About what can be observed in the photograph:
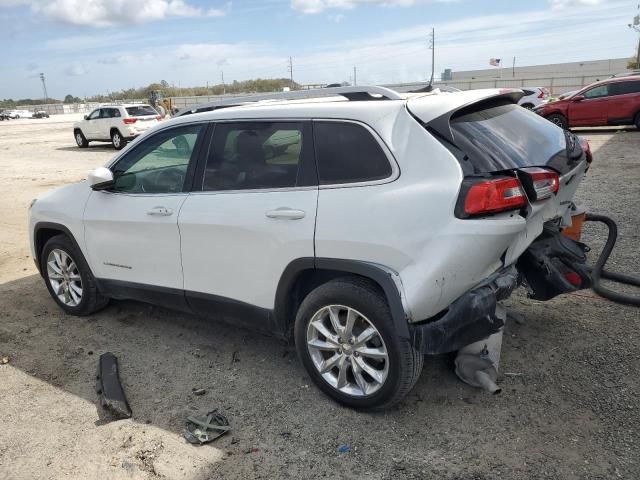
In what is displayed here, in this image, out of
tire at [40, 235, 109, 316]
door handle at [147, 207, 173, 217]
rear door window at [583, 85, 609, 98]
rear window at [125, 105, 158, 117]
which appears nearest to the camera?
door handle at [147, 207, 173, 217]

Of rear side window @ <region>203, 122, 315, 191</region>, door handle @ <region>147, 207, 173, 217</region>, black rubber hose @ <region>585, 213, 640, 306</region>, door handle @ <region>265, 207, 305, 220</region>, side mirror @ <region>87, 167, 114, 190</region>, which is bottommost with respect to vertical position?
black rubber hose @ <region>585, 213, 640, 306</region>

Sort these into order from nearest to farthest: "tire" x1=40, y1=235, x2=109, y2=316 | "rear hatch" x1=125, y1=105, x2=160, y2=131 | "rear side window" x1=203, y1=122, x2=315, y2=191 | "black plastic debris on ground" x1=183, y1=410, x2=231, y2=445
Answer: "black plastic debris on ground" x1=183, y1=410, x2=231, y2=445 → "rear side window" x1=203, y1=122, x2=315, y2=191 → "tire" x1=40, y1=235, x2=109, y2=316 → "rear hatch" x1=125, y1=105, x2=160, y2=131

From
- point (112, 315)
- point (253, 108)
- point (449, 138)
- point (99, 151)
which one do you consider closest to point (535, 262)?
point (449, 138)

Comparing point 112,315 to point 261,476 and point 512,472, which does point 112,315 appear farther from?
point 512,472

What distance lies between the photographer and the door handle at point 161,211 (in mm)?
3760

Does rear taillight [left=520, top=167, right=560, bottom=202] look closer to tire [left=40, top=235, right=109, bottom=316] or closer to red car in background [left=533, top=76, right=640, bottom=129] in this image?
tire [left=40, top=235, right=109, bottom=316]

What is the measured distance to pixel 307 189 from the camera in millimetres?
3156

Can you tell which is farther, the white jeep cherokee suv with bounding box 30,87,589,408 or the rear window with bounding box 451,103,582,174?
the rear window with bounding box 451,103,582,174

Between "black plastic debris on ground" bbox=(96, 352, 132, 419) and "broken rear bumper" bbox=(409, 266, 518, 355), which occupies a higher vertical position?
"broken rear bumper" bbox=(409, 266, 518, 355)

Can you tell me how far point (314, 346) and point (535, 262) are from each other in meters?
1.50

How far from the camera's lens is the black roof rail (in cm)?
327

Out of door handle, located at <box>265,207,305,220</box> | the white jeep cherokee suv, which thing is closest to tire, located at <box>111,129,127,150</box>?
the white jeep cherokee suv

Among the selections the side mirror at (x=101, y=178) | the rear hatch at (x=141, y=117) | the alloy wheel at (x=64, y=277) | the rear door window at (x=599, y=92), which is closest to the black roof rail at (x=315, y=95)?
the side mirror at (x=101, y=178)

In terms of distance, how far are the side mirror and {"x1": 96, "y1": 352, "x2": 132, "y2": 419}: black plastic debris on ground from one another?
129cm
